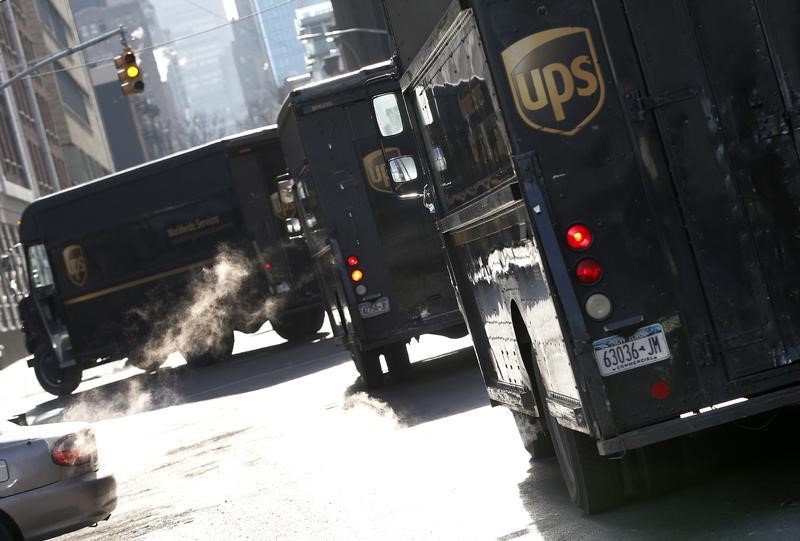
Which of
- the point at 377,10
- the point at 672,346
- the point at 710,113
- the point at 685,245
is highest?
the point at 377,10

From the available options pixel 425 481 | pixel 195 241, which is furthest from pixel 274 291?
pixel 425 481

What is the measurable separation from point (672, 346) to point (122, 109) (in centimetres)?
13359

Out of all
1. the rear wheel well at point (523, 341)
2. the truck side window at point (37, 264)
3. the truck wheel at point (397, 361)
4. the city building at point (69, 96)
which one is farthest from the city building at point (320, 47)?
the rear wheel well at point (523, 341)

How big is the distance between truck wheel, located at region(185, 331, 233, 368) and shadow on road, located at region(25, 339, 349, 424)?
0.18 meters

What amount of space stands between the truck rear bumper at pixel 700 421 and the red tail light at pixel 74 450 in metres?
4.39

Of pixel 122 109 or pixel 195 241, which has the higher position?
pixel 122 109

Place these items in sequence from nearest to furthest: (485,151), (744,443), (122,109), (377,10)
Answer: (485,151) → (744,443) → (377,10) → (122,109)

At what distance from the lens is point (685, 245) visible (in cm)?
657

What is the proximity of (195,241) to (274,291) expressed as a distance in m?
2.25

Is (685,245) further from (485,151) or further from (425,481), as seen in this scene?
(425,481)

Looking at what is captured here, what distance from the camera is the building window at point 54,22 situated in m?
84.6

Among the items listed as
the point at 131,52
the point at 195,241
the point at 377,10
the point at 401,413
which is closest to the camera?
the point at 401,413

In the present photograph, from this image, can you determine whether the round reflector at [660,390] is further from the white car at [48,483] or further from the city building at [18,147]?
the city building at [18,147]

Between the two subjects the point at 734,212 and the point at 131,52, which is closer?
the point at 734,212
